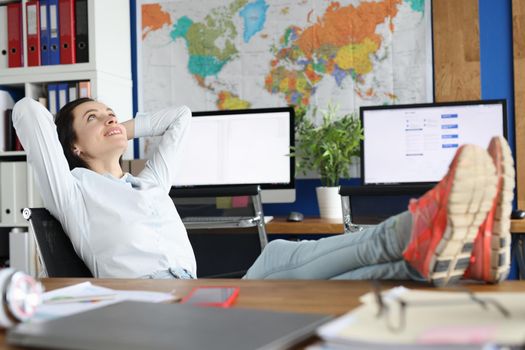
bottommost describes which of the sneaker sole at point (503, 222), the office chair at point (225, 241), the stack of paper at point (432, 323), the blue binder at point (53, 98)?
the office chair at point (225, 241)

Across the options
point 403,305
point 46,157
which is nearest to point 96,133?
point 46,157

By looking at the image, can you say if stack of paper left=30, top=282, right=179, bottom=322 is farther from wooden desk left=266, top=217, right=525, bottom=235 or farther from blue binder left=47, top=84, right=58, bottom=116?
blue binder left=47, top=84, right=58, bottom=116

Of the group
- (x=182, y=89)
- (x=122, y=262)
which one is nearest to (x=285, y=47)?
(x=182, y=89)

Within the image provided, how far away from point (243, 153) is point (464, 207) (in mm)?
2088

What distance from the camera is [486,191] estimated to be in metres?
1.00

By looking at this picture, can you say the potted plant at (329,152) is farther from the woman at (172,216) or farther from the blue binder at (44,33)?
the blue binder at (44,33)

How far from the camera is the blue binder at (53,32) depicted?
3.13m

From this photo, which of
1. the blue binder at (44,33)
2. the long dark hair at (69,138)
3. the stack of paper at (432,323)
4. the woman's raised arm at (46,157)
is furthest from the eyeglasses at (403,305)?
the blue binder at (44,33)

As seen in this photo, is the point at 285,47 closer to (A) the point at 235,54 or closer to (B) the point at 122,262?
(A) the point at 235,54

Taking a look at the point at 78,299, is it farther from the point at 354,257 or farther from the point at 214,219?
the point at 214,219

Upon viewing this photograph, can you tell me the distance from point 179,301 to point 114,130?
1188 mm

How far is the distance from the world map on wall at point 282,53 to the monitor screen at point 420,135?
263mm

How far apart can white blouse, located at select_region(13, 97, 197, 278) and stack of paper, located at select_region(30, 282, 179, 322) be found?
604mm

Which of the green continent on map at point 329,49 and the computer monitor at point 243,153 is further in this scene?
the green continent on map at point 329,49
